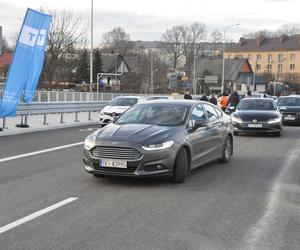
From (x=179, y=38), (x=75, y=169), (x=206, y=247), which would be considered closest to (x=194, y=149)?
(x=75, y=169)

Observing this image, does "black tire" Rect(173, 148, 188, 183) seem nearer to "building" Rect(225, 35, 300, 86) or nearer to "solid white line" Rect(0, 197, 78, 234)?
"solid white line" Rect(0, 197, 78, 234)

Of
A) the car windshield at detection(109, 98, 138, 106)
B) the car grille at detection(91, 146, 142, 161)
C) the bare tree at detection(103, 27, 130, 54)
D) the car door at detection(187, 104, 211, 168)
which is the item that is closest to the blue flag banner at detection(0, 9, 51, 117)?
the car windshield at detection(109, 98, 138, 106)

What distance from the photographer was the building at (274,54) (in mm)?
148000

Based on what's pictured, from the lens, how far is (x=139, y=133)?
866 cm

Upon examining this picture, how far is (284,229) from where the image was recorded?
6.14 meters

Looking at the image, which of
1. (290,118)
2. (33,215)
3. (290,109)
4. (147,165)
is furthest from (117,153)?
(290,109)

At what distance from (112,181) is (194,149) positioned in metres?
1.58

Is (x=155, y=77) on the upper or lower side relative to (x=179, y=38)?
lower

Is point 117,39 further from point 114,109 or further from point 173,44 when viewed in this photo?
point 114,109

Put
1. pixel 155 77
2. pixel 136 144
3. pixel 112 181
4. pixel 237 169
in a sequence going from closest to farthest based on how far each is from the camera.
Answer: pixel 136 144 < pixel 112 181 < pixel 237 169 < pixel 155 77

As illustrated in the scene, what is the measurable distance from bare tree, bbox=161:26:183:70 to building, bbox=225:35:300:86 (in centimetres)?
2397

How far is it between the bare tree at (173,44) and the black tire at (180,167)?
12132 centimetres

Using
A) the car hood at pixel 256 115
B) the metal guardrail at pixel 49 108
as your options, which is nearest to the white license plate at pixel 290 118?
the car hood at pixel 256 115

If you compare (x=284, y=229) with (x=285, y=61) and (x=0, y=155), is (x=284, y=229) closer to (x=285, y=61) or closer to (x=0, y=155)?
(x=0, y=155)
